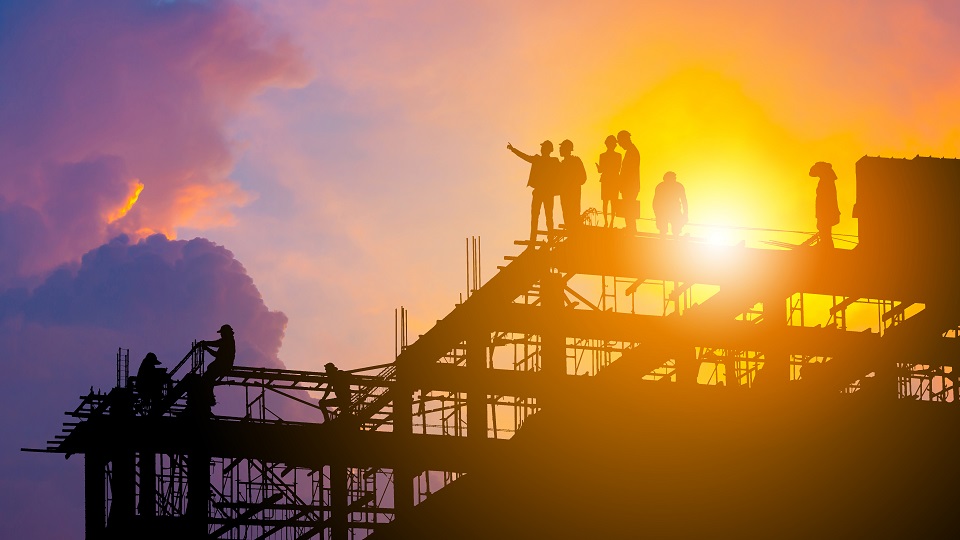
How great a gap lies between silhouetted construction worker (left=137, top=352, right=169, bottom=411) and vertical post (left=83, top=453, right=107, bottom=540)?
2.28 meters

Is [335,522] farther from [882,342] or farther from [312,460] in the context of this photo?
[882,342]

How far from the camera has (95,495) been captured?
132ft

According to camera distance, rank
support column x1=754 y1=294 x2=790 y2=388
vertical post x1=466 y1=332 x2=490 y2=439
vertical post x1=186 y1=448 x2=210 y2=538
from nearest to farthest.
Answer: support column x1=754 y1=294 x2=790 y2=388 < vertical post x1=186 y1=448 x2=210 y2=538 < vertical post x1=466 y1=332 x2=490 y2=439

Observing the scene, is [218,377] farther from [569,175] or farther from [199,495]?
[569,175]

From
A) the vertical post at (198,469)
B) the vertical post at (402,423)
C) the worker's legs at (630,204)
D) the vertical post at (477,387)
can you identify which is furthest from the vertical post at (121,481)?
the worker's legs at (630,204)

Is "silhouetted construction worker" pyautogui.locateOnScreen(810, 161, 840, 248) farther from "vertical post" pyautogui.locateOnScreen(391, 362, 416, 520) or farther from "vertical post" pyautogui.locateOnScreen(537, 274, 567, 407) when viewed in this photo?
"vertical post" pyautogui.locateOnScreen(391, 362, 416, 520)

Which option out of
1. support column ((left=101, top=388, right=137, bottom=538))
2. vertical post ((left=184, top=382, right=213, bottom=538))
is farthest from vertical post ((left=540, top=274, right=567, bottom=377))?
support column ((left=101, top=388, right=137, bottom=538))

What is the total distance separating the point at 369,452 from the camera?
115 ft

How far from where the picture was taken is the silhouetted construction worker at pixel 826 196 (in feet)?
98.1

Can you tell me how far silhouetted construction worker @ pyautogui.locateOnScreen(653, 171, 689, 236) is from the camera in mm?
31781

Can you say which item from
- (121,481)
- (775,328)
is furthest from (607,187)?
(121,481)

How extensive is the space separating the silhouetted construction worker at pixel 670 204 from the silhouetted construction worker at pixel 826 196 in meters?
2.86

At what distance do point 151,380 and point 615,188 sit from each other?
1476 cm

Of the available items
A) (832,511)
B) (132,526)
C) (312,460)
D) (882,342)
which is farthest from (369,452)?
(832,511)
